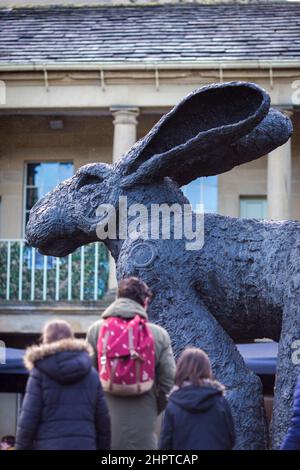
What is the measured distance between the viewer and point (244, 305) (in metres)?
5.42

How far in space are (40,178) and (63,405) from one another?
16.1m

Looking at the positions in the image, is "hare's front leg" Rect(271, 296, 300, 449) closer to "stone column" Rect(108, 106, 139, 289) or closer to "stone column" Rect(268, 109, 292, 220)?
"stone column" Rect(268, 109, 292, 220)

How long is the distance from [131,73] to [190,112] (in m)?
12.2

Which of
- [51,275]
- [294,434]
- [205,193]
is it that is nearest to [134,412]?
[294,434]

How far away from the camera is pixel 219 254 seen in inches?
215

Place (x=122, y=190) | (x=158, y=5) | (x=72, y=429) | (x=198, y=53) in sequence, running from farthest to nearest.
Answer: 1. (x=158, y=5)
2. (x=198, y=53)
3. (x=122, y=190)
4. (x=72, y=429)

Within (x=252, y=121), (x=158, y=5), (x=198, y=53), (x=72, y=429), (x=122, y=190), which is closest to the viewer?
(x=72, y=429)

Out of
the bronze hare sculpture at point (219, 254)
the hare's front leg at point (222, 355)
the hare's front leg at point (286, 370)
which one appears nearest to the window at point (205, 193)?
the bronze hare sculpture at point (219, 254)

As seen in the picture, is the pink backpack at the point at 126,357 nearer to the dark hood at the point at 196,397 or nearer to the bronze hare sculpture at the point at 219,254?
the dark hood at the point at 196,397

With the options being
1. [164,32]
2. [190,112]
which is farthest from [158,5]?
[190,112]

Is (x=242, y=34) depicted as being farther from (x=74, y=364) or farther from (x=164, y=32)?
(x=74, y=364)

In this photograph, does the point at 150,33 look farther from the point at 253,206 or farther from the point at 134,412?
the point at 134,412

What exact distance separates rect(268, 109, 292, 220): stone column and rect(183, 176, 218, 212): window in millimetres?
2183

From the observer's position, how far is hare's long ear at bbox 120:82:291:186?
5523 mm
